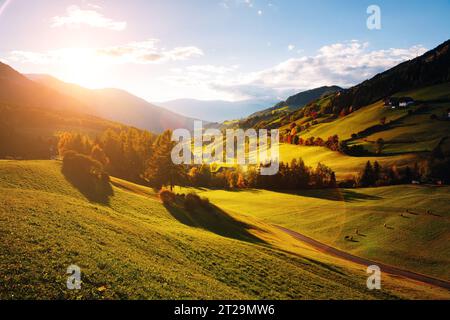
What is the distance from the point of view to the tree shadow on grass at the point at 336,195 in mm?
112613

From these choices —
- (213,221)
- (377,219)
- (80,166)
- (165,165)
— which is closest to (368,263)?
(377,219)

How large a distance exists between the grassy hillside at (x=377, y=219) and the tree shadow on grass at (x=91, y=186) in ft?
175

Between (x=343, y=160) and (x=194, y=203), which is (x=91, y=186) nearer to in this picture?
(x=194, y=203)

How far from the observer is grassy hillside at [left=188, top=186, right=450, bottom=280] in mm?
65875

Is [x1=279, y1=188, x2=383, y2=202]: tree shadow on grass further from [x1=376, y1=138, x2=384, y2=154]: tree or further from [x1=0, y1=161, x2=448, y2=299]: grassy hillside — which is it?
[x1=0, y1=161, x2=448, y2=299]: grassy hillside

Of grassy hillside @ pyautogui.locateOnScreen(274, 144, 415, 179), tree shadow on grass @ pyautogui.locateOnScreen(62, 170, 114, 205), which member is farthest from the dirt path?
grassy hillside @ pyautogui.locateOnScreen(274, 144, 415, 179)

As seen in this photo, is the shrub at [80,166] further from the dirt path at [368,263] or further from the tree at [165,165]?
the dirt path at [368,263]

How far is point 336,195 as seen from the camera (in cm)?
12356

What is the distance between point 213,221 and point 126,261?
37768mm

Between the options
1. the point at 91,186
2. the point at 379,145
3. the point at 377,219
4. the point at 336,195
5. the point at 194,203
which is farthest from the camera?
the point at 379,145

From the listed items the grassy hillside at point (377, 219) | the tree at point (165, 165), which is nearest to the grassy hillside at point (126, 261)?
the grassy hillside at point (377, 219)
